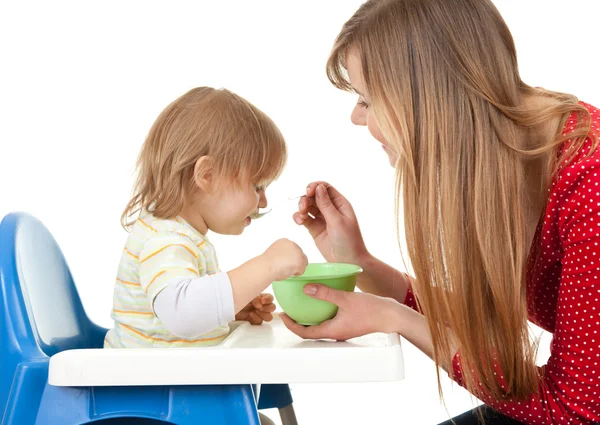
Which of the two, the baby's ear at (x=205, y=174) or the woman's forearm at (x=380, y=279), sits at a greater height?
the baby's ear at (x=205, y=174)

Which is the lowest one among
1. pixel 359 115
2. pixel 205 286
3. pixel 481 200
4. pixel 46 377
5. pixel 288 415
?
pixel 288 415

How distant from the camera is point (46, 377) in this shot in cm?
107

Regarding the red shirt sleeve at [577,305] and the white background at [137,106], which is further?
the white background at [137,106]

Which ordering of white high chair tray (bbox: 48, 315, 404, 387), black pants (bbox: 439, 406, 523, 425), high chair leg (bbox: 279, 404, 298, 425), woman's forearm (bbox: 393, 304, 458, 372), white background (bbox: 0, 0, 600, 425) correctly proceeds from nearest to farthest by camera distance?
white high chair tray (bbox: 48, 315, 404, 387) < woman's forearm (bbox: 393, 304, 458, 372) < black pants (bbox: 439, 406, 523, 425) < high chair leg (bbox: 279, 404, 298, 425) < white background (bbox: 0, 0, 600, 425)


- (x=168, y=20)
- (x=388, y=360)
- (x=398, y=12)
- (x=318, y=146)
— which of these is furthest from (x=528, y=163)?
(x=168, y=20)

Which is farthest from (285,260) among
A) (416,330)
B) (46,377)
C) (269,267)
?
(46,377)

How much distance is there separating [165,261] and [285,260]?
18 cm

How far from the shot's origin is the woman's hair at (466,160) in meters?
1.13

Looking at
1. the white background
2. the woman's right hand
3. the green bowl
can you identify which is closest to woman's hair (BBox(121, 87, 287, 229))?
the woman's right hand

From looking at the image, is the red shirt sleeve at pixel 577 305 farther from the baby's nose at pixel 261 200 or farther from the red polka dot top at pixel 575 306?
the baby's nose at pixel 261 200

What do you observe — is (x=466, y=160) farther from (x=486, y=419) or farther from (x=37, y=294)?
(x=37, y=294)

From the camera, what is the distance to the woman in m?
1.11

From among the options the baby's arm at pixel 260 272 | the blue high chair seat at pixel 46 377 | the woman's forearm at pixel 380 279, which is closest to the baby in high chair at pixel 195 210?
the baby's arm at pixel 260 272

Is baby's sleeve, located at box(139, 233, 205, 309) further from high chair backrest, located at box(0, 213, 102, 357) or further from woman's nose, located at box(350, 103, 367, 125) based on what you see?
woman's nose, located at box(350, 103, 367, 125)
